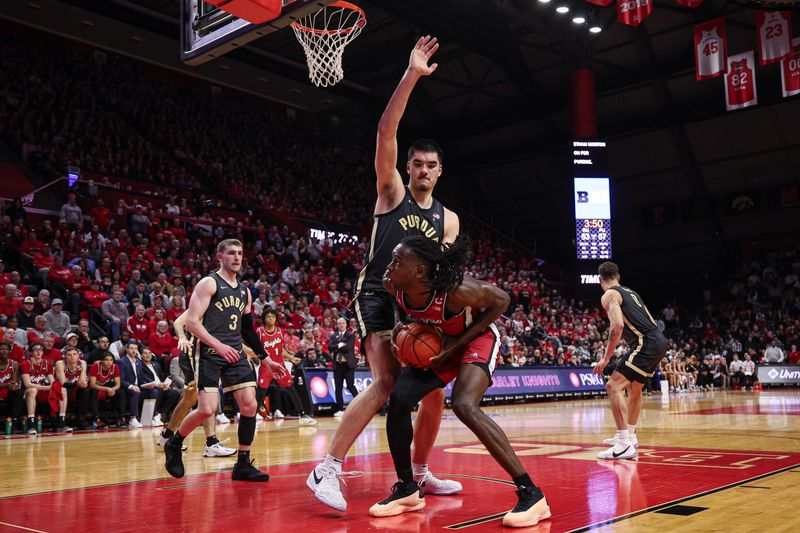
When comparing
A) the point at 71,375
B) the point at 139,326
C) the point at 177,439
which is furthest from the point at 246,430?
the point at 139,326

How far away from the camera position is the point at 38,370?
34.7ft

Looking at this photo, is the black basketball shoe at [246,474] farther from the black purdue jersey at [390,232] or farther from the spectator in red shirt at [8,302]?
the spectator in red shirt at [8,302]

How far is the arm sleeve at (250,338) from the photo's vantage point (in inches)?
235

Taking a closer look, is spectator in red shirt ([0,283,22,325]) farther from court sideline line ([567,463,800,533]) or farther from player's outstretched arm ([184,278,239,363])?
court sideline line ([567,463,800,533])

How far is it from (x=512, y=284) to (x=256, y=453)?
19.7m

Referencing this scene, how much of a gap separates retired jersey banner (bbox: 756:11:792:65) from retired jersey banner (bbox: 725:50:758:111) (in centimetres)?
113

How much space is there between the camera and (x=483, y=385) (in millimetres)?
4117

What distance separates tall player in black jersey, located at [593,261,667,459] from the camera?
6.88 meters

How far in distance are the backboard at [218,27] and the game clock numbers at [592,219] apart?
1582cm

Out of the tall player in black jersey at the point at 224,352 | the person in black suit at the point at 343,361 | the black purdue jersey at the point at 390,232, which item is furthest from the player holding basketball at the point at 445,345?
the person in black suit at the point at 343,361

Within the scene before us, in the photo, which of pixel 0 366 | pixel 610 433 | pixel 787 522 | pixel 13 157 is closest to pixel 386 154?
pixel 787 522

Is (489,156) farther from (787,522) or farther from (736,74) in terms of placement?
(787,522)

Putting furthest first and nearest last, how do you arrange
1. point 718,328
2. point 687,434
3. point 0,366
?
point 718,328, point 0,366, point 687,434

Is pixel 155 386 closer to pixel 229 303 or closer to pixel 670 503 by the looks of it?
pixel 229 303
